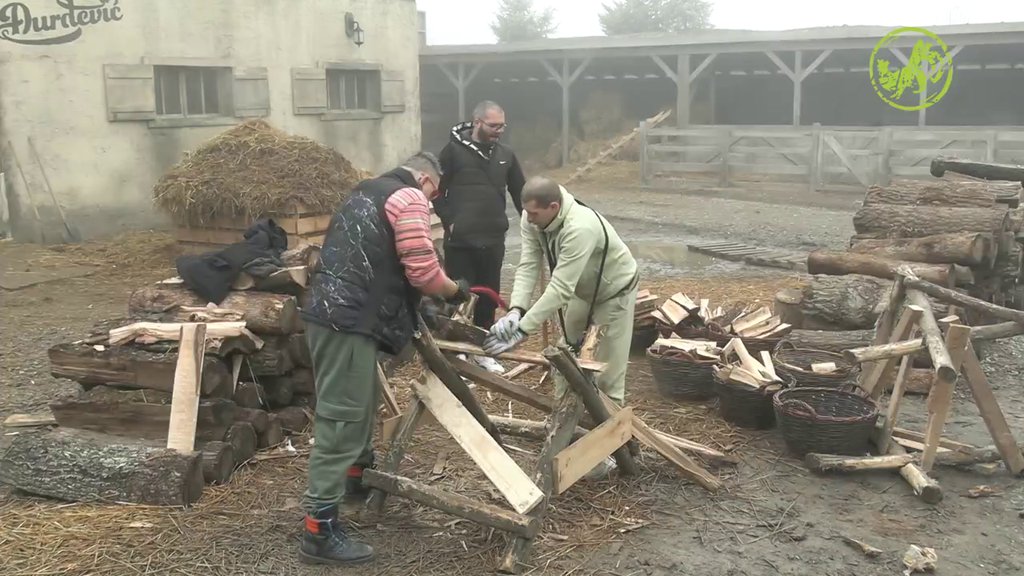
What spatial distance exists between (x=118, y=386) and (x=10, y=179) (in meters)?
7.44

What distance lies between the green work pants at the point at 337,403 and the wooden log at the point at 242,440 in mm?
1121

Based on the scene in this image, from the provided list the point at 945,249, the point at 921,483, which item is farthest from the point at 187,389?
the point at 945,249

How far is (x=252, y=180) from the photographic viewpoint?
9508mm

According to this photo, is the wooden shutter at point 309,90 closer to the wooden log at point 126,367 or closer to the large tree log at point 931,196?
the large tree log at point 931,196

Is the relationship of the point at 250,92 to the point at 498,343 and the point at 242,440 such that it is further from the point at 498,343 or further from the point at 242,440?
the point at 498,343

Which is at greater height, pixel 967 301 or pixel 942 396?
pixel 967 301

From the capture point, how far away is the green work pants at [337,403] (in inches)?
155

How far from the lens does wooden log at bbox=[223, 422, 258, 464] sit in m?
4.97

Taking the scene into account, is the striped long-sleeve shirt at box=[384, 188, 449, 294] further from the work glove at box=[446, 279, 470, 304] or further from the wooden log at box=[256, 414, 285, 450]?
the wooden log at box=[256, 414, 285, 450]

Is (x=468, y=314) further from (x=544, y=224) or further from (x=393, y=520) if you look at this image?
Result: (x=393, y=520)

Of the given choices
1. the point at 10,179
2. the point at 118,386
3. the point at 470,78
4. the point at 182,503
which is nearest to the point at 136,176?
the point at 10,179

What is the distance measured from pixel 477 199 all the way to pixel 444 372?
8.28ft

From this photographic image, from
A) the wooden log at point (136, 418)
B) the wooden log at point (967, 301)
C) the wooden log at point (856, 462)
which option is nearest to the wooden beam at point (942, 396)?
the wooden log at point (856, 462)

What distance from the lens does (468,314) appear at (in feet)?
18.9
